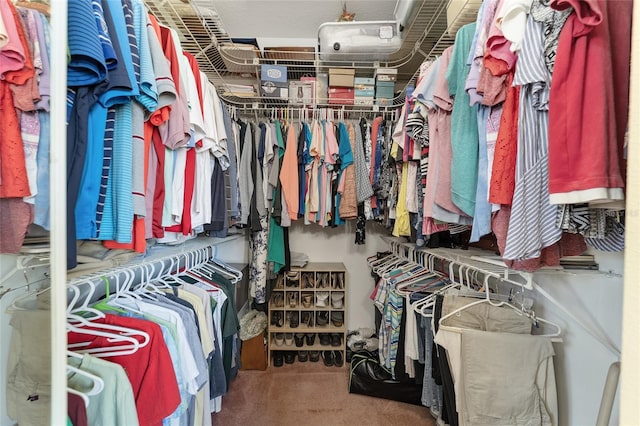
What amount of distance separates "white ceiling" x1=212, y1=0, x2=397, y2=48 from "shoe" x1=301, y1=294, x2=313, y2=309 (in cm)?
210

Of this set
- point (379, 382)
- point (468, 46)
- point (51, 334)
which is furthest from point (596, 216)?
point (379, 382)

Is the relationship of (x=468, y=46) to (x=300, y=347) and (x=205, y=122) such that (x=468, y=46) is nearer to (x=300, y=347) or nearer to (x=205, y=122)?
(x=205, y=122)

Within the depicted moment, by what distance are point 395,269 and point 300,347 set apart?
1.06 metres

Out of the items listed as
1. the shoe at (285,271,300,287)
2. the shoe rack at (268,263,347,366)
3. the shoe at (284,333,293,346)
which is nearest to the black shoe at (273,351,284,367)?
the shoe rack at (268,263,347,366)

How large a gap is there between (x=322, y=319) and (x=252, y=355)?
612 mm

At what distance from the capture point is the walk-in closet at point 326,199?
0.55 meters

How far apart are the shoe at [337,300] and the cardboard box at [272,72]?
1698 mm

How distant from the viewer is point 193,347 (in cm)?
105

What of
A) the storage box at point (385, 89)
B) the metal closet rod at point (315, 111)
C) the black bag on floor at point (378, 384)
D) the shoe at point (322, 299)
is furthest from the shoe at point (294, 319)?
the storage box at point (385, 89)

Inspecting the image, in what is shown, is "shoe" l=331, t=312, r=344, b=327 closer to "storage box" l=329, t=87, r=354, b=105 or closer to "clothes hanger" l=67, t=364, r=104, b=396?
"storage box" l=329, t=87, r=354, b=105

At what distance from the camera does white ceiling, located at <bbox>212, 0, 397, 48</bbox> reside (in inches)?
77.8

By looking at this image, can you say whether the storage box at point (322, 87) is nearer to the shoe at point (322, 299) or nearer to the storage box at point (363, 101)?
the storage box at point (363, 101)

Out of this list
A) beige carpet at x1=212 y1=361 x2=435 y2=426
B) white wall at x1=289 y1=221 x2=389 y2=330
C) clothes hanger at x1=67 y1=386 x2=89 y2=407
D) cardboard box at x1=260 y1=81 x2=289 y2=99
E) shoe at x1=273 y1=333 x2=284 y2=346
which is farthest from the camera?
white wall at x1=289 y1=221 x2=389 y2=330

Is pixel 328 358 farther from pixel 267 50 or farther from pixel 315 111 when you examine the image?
pixel 267 50
